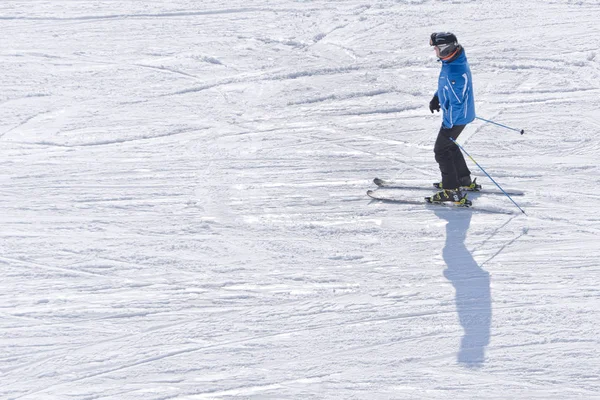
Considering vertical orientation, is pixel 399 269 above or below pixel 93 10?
below

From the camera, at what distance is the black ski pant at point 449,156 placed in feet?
20.1

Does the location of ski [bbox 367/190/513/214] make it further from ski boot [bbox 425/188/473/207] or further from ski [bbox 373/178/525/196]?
ski [bbox 373/178/525/196]

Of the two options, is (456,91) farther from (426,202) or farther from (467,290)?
(467,290)

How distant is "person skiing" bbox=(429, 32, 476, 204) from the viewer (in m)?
5.65

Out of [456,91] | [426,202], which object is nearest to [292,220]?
[426,202]

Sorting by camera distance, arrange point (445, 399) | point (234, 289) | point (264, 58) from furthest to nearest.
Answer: point (264, 58) → point (234, 289) → point (445, 399)

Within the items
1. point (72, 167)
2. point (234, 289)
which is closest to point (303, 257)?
point (234, 289)

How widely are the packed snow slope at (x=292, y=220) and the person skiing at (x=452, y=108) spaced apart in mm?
267

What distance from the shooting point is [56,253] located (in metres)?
5.67

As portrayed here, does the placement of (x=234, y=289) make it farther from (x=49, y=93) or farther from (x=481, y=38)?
(x=481, y=38)

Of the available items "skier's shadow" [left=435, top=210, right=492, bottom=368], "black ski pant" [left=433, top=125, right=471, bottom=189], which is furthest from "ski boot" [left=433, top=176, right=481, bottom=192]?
"skier's shadow" [left=435, top=210, right=492, bottom=368]

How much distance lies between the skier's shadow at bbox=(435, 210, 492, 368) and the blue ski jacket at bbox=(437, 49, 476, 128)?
90 cm

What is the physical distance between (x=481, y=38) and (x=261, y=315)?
7263mm

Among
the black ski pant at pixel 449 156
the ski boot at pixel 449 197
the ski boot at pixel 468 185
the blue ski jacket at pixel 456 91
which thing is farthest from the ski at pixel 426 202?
the blue ski jacket at pixel 456 91
